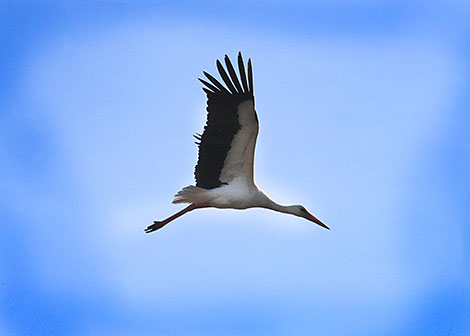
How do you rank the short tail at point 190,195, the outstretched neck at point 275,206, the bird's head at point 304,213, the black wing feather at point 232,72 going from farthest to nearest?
the bird's head at point 304,213
the outstretched neck at point 275,206
the short tail at point 190,195
the black wing feather at point 232,72

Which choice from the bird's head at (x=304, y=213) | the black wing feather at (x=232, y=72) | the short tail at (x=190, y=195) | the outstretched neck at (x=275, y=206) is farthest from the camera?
the bird's head at (x=304, y=213)

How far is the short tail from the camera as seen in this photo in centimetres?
1334

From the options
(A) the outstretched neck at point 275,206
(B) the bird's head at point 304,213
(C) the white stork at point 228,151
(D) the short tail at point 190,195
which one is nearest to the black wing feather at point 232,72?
(C) the white stork at point 228,151

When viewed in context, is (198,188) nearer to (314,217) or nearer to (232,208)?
(232,208)

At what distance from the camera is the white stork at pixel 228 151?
1288 cm

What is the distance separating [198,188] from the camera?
13.4 m

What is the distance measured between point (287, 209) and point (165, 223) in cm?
160

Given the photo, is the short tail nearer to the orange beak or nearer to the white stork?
the white stork

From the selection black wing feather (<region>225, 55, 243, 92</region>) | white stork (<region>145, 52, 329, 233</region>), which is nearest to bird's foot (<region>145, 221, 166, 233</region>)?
white stork (<region>145, 52, 329, 233</region>)

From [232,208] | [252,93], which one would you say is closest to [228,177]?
[232,208]

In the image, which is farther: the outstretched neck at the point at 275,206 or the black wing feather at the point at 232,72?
the outstretched neck at the point at 275,206

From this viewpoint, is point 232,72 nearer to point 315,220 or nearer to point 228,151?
point 228,151

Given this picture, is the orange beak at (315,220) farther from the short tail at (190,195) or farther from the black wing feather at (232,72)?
the black wing feather at (232,72)

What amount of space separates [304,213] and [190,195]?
187cm
